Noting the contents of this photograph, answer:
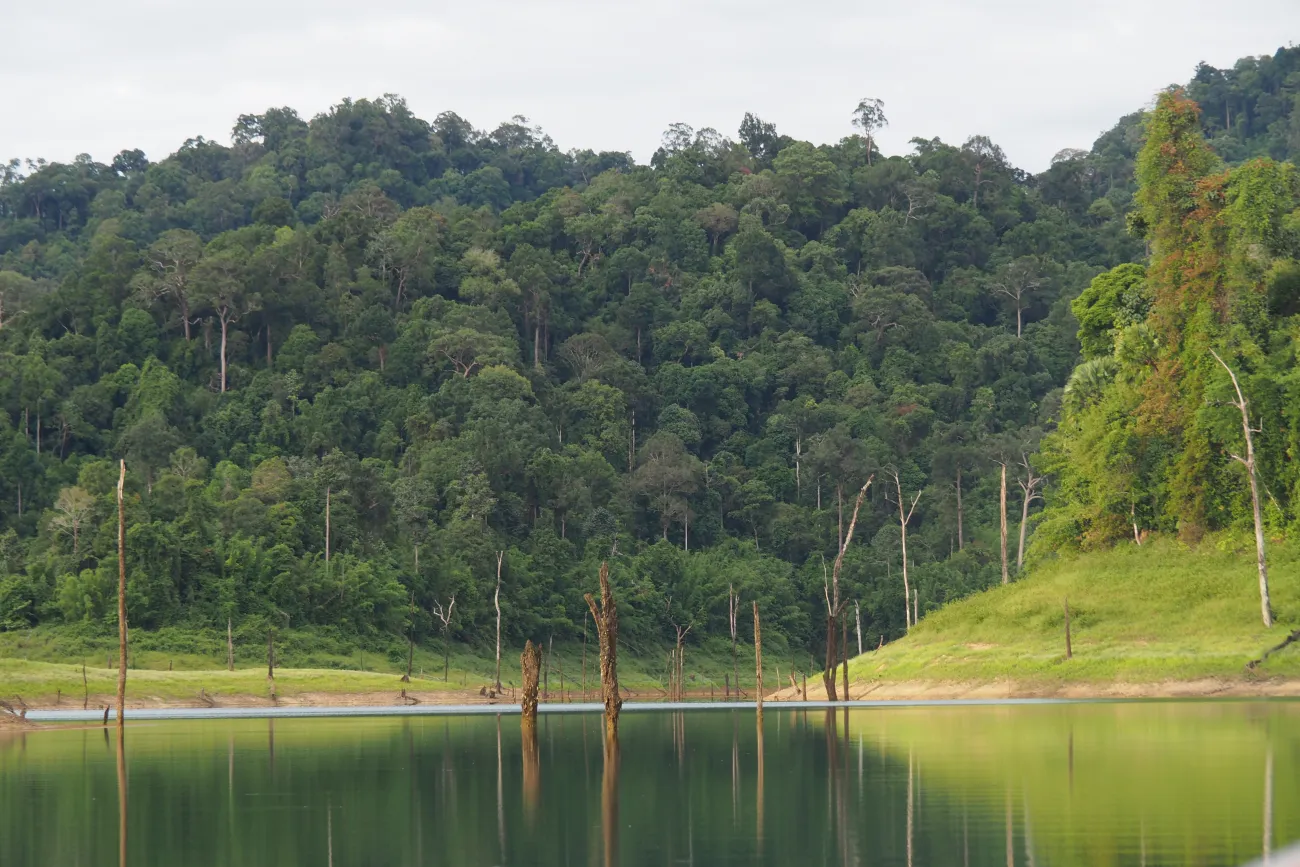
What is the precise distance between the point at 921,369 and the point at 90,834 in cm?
13300

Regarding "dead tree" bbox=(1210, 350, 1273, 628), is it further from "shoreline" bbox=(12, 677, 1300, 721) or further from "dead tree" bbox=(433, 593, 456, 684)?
"dead tree" bbox=(433, 593, 456, 684)

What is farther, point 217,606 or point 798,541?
point 798,541

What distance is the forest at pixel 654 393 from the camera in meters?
70.4

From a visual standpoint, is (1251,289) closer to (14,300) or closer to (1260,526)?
(1260,526)

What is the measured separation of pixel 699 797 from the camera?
28.2 metres

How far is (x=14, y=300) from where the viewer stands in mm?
151750

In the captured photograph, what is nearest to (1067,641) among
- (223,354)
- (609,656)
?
(609,656)

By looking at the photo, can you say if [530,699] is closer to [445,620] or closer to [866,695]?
[866,695]

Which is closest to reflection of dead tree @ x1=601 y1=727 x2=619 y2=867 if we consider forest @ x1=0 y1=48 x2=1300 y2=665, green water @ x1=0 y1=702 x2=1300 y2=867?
green water @ x1=0 y1=702 x2=1300 y2=867

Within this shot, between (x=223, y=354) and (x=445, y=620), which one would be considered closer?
(x=445, y=620)

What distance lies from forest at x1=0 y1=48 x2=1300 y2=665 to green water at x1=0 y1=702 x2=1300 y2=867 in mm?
28979

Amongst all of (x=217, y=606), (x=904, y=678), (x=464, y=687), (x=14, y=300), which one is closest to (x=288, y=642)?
(x=217, y=606)

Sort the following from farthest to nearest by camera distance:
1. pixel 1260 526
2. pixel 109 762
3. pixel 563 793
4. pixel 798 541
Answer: pixel 798 541, pixel 1260 526, pixel 109 762, pixel 563 793

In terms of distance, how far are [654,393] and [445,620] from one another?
145ft
